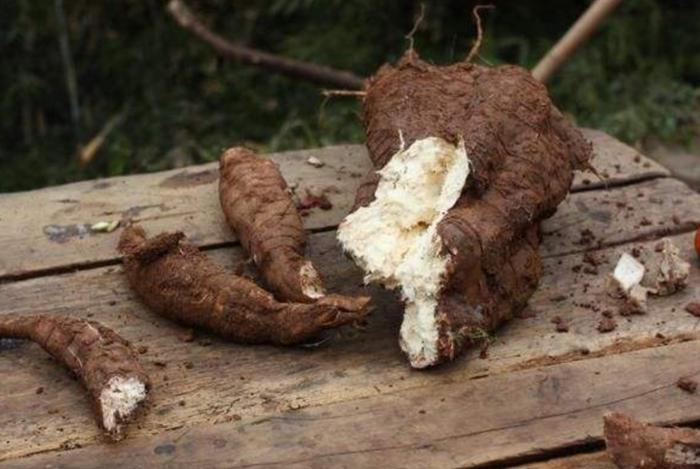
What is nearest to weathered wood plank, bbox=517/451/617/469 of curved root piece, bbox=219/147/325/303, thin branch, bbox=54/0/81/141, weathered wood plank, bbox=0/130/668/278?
curved root piece, bbox=219/147/325/303

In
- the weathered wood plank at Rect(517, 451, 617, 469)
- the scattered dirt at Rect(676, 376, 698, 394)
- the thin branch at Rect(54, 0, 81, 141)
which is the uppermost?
the scattered dirt at Rect(676, 376, 698, 394)

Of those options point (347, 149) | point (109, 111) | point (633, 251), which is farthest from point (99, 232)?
point (109, 111)

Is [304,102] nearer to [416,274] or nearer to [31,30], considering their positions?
[31,30]

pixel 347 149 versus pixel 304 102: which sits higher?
pixel 347 149

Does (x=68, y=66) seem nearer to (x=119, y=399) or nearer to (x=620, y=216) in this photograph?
(x=620, y=216)

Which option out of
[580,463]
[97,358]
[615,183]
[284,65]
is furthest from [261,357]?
[284,65]

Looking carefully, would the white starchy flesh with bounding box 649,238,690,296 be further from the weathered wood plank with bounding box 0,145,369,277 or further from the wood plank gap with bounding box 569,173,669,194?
the weathered wood plank with bounding box 0,145,369,277

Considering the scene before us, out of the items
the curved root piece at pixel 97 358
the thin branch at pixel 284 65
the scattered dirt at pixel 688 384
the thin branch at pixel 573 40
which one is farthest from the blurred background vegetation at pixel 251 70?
the scattered dirt at pixel 688 384
